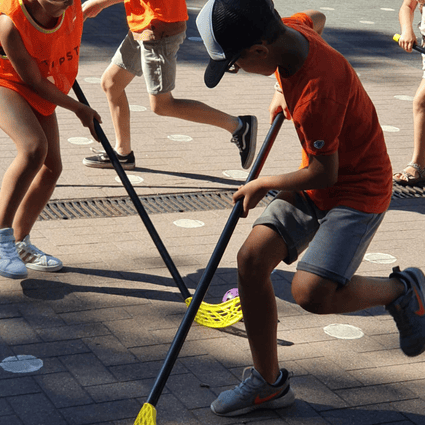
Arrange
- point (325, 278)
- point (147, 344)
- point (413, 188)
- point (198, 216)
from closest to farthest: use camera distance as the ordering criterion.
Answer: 1. point (325, 278)
2. point (147, 344)
3. point (198, 216)
4. point (413, 188)

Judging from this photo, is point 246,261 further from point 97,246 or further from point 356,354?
point 97,246

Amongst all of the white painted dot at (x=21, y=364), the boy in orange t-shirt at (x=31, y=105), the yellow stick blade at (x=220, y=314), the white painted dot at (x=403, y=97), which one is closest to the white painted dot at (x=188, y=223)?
the boy in orange t-shirt at (x=31, y=105)

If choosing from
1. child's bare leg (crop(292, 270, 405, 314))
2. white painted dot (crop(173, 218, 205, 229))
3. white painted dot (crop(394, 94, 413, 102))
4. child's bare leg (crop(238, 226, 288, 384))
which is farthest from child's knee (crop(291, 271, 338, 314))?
white painted dot (crop(394, 94, 413, 102))

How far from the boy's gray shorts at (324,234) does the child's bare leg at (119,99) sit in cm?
268

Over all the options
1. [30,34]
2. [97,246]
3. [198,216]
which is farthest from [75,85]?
[198,216]

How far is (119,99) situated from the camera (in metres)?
5.51

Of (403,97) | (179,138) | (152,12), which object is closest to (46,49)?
(152,12)

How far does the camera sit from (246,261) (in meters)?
2.89

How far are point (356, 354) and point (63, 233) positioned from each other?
6.36 feet

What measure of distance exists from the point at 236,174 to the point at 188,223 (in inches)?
38.8

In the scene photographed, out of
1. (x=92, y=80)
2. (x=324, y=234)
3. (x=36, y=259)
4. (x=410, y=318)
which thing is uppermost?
(x=324, y=234)

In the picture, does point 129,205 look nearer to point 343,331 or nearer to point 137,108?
point 343,331

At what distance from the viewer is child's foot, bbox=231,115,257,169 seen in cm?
541

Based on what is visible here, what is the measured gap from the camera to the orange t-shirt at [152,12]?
500 cm
